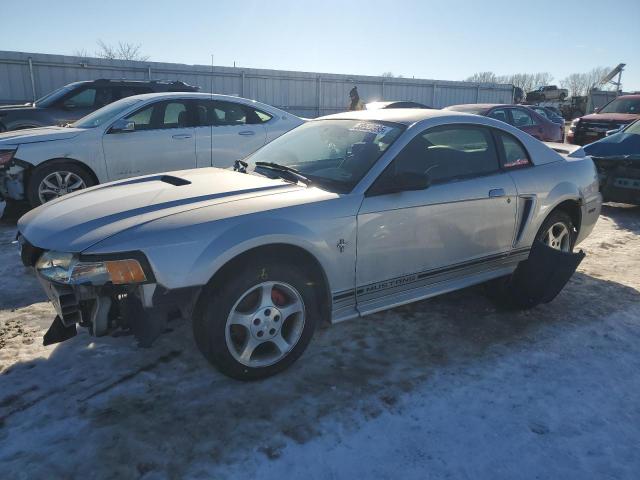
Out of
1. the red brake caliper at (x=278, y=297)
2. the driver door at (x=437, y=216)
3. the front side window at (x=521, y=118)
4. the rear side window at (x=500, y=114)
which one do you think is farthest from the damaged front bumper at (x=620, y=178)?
the red brake caliper at (x=278, y=297)

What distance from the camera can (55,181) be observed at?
20.4ft

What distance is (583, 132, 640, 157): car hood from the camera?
735 centimetres

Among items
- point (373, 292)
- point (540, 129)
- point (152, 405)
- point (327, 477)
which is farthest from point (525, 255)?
point (540, 129)

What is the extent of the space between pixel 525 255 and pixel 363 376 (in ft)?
6.40

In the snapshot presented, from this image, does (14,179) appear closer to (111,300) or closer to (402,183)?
(111,300)

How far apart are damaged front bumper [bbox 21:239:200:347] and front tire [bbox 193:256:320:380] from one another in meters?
0.16

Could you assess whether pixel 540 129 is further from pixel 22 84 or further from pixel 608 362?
pixel 22 84

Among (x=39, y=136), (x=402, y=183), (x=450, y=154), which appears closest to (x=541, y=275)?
(x=450, y=154)

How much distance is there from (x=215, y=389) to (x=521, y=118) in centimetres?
1072

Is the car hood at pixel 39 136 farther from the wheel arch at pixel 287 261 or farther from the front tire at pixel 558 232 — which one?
the front tire at pixel 558 232

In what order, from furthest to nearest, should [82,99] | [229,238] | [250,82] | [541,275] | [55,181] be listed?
[250,82], [82,99], [55,181], [541,275], [229,238]

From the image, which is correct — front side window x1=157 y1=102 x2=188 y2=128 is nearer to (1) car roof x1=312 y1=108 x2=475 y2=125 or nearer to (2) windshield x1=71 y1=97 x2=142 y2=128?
(2) windshield x1=71 y1=97 x2=142 y2=128

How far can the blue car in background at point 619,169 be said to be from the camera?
6.95 m

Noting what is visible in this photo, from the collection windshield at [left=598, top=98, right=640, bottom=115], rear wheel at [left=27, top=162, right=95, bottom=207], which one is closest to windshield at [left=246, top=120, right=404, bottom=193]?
rear wheel at [left=27, top=162, right=95, bottom=207]
